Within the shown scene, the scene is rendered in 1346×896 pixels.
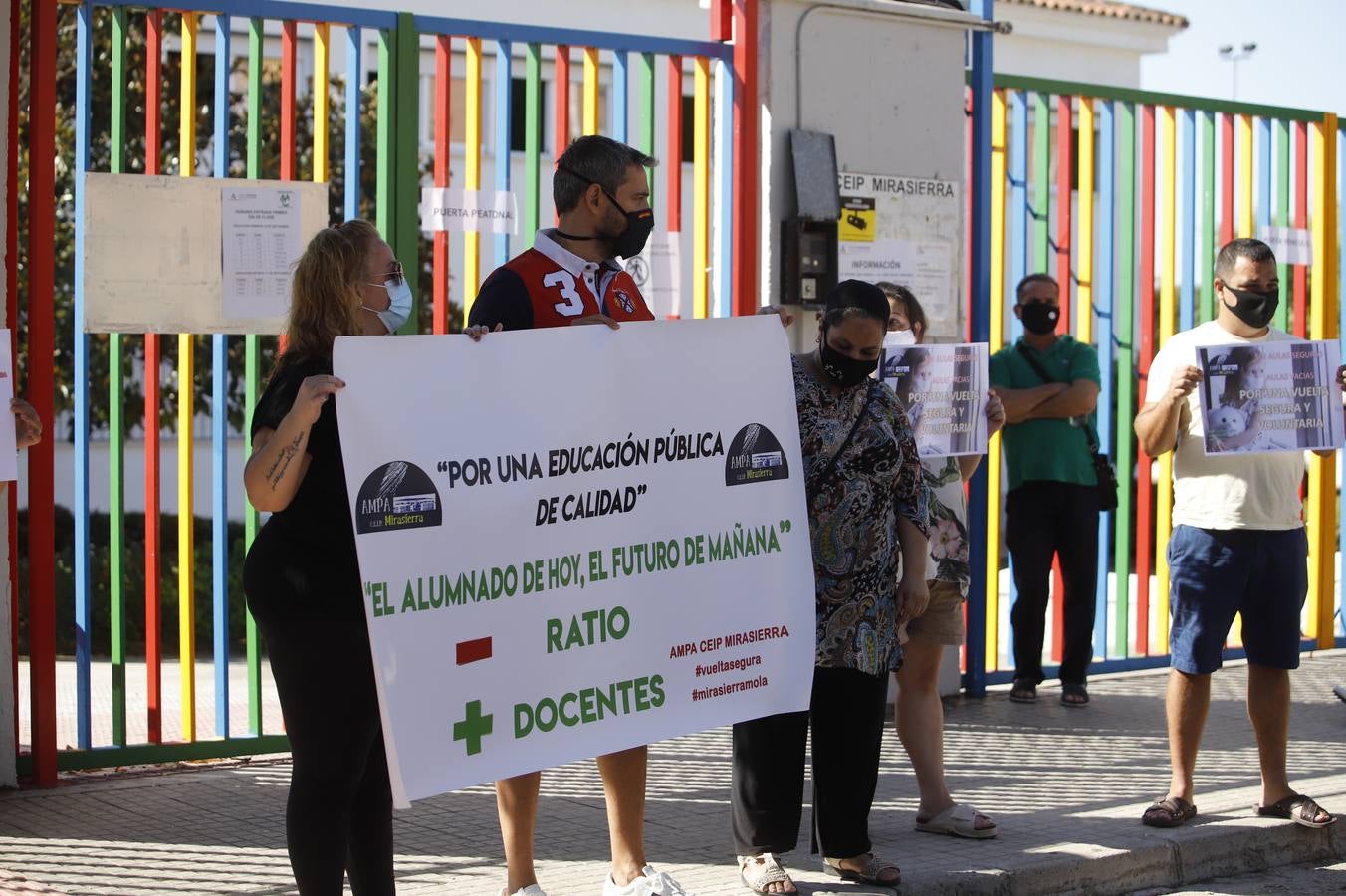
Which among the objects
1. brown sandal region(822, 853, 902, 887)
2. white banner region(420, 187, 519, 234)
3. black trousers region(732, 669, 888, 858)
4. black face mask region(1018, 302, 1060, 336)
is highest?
white banner region(420, 187, 519, 234)

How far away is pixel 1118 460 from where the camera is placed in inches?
357

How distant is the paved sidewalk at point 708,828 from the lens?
5.11 metres

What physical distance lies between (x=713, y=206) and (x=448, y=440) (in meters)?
3.95

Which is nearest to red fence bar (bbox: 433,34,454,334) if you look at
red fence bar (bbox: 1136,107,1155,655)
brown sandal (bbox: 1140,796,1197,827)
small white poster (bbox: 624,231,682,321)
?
small white poster (bbox: 624,231,682,321)

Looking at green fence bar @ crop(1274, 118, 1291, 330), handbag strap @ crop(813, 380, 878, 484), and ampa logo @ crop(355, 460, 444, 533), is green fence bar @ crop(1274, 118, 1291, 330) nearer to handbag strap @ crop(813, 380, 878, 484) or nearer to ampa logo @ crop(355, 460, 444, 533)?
handbag strap @ crop(813, 380, 878, 484)

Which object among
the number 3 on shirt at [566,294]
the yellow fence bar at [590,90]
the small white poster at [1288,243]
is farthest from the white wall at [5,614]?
the small white poster at [1288,243]

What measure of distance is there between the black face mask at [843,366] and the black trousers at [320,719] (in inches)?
64.2

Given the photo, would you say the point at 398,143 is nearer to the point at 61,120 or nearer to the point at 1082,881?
the point at 1082,881

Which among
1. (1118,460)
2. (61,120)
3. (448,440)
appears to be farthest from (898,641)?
(61,120)

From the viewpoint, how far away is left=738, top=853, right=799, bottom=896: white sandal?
4.82m

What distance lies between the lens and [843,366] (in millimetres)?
4777

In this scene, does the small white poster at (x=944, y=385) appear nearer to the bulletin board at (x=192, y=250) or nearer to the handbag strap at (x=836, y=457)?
the handbag strap at (x=836, y=457)

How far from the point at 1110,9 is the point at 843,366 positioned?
27.7m

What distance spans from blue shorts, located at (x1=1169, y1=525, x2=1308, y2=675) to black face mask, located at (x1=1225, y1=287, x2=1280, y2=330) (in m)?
0.74
